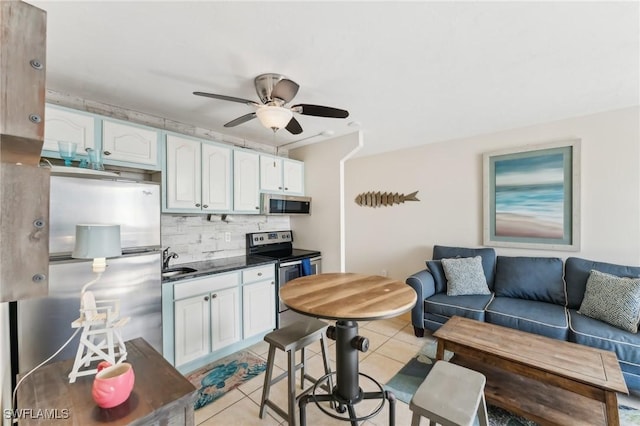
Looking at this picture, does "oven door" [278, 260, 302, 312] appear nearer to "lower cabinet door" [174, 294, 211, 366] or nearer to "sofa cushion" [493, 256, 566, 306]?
"lower cabinet door" [174, 294, 211, 366]

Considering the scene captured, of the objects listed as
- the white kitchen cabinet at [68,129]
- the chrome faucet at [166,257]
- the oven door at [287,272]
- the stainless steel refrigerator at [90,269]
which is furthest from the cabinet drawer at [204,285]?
the white kitchen cabinet at [68,129]

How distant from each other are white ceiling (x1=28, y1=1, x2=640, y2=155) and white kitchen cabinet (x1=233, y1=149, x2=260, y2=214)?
22.9 inches

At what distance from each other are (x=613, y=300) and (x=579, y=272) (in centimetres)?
44

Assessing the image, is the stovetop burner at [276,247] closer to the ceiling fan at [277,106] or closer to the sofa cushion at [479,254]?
the sofa cushion at [479,254]

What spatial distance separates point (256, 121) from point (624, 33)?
9.05 feet

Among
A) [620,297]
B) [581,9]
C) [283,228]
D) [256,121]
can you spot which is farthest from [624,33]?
[283,228]

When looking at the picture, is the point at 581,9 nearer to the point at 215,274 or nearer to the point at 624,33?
the point at 624,33

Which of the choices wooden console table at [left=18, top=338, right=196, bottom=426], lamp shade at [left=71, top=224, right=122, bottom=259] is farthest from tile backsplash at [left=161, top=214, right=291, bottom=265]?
wooden console table at [left=18, top=338, right=196, bottom=426]

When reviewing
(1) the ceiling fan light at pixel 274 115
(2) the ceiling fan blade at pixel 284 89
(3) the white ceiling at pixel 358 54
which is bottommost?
(1) the ceiling fan light at pixel 274 115

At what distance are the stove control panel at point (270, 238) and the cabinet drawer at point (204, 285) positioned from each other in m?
0.82

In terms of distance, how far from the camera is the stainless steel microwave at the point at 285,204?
3.23 meters

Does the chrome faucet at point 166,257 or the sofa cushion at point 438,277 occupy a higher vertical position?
the chrome faucet at point 166,257

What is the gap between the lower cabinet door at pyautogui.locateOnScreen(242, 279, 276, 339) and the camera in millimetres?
2799

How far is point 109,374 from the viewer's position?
1004 millimetres
